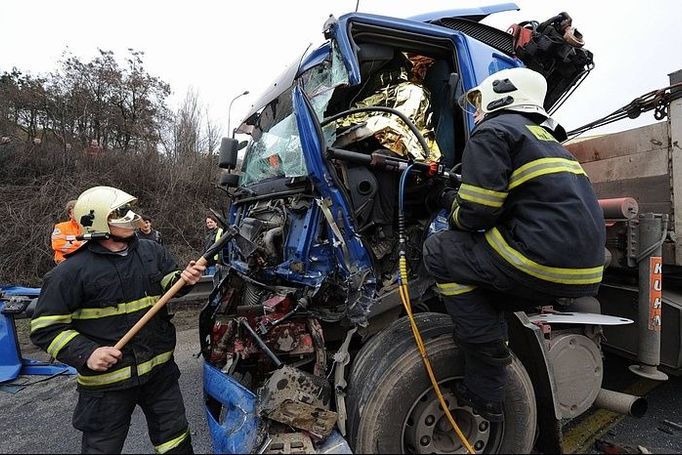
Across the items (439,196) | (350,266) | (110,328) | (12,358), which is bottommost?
(12,358)

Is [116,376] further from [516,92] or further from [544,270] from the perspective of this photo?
[516,92]

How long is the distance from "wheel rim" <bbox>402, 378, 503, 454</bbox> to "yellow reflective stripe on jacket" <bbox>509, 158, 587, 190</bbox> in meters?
1.06

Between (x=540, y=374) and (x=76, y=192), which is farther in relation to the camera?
(x=76, y=192)

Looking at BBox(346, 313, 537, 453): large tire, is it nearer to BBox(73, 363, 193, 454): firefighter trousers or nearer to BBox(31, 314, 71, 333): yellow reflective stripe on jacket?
BBox(73, 363, 193, 454): firefighter trousers

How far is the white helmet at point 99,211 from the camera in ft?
6.47

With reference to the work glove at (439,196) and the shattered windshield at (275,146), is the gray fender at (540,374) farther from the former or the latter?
the shattered windshield at (275,146)

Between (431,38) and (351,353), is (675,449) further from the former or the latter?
(431,38)

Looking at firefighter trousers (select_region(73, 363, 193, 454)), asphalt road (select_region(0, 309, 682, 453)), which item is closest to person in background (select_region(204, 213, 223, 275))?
firefighter trousers (select_region(73, 363, 193, 454))

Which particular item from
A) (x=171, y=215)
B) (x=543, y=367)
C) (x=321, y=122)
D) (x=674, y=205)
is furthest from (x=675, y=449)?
(x=171, y=215)

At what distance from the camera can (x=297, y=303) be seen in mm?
2355

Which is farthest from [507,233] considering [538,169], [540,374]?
[540,374]

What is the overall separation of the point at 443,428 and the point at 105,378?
1734 millimetres

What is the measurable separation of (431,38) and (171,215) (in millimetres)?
7555

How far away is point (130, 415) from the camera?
81.8 inches
